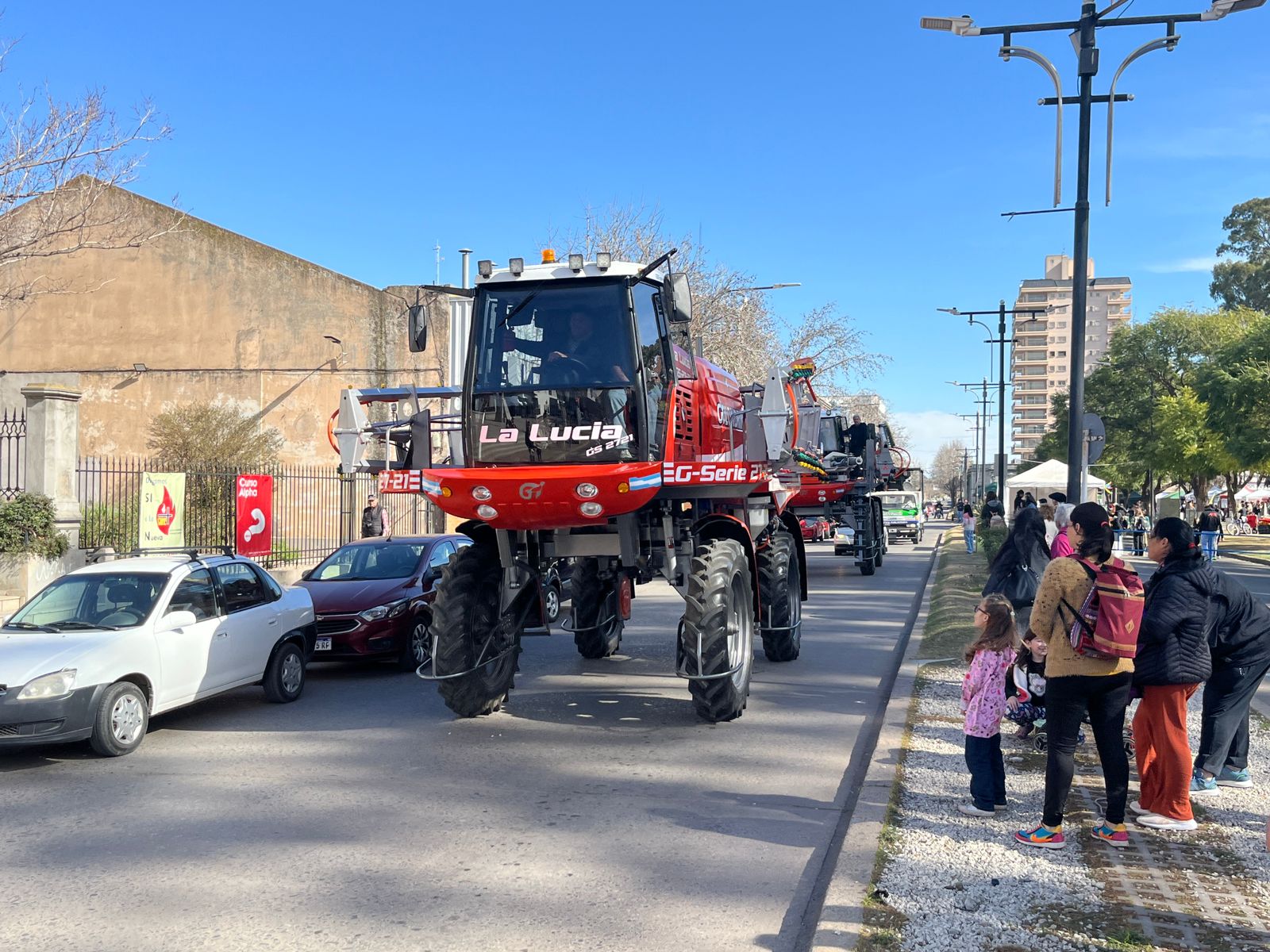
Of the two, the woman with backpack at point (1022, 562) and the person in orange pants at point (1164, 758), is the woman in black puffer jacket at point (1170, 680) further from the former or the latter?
the woman with backpack at point (1022, 562)

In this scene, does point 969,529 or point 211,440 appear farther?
point 969,529

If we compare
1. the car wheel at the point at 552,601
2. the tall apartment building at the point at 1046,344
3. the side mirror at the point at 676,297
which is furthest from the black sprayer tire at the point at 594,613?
the tall apartment building at the point at 1046,344

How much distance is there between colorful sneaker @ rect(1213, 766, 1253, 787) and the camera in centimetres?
672

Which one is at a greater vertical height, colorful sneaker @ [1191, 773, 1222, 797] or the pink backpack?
the pink backpack

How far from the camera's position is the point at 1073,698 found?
5.71 m

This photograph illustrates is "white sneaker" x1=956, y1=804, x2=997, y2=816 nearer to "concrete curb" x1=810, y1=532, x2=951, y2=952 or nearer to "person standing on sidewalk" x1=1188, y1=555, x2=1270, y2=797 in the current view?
"concrete curb" x1=810, y1=532, x2=951, y2=952

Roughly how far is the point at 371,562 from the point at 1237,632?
29.8 ft

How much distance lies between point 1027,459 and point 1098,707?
12900 cm

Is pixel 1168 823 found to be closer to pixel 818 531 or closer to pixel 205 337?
pixel 205 337

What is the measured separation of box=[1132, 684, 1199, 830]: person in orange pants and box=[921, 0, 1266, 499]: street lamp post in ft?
23.6

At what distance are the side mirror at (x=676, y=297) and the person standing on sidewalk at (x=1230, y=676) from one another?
406cm

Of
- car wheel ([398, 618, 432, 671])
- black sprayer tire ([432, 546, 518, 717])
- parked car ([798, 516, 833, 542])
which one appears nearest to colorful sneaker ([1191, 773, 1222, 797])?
black sprayer tire ([432, 546, 518, 717])

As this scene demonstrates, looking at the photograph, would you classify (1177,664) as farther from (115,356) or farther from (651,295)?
(115,356)

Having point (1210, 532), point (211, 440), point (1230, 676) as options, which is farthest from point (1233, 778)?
point (211, 440)
